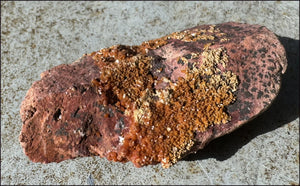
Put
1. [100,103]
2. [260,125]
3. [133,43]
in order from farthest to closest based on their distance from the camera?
[133,43] < [260,125] < [100,103]

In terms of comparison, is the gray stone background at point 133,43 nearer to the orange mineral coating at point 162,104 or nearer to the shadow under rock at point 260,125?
the shadow under rock at point 260,125

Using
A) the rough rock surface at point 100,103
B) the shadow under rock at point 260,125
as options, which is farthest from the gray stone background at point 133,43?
the rough rock surface at point 100,103

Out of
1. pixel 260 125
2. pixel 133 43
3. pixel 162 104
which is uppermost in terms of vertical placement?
pixel 162 104

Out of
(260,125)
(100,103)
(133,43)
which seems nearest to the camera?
(100,103)

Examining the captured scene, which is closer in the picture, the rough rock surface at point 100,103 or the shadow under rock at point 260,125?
the rough rock surface at point 100,103

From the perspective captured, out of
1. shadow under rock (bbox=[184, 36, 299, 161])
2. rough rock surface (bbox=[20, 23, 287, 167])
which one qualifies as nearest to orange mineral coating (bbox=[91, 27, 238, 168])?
rough rock surface (bbox=[20, 23, 287, 167])

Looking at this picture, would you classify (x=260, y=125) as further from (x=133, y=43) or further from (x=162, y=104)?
(x=133, y=43)

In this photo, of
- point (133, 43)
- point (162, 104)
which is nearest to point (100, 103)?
point (162, 104)

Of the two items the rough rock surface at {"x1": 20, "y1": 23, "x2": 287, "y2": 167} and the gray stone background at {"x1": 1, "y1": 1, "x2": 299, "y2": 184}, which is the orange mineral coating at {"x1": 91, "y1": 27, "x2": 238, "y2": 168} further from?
the gray stone background at {"x1": 1, "y1": 1, "x2": 299, "y2": 184}
